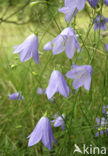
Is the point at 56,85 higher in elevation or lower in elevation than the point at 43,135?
higher

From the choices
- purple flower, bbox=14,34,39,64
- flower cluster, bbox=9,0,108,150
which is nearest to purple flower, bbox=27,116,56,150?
flower cluster, bbox=9,0,108,150

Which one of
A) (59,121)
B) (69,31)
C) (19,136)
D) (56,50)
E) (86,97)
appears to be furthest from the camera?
(86,97)

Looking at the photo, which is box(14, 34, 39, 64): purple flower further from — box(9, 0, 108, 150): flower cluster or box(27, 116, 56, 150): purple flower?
box(27, 116, 56, 150): purple flower

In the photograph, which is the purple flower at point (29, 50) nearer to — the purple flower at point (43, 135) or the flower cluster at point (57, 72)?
the flower cluster at point (57, 72)

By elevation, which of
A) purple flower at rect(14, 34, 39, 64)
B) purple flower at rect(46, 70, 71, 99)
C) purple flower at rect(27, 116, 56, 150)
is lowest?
purple flower at rect(27, 116, 56, 150)

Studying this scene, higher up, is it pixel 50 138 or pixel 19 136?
pixel 50 138

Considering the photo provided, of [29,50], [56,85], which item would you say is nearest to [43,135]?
[56,85]

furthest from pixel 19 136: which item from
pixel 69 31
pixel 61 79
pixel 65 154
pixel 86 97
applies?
pixel 69 31

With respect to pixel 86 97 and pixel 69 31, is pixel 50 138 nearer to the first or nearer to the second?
pixel 69 31

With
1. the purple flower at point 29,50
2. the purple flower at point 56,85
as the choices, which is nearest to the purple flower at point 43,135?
the purple flower at point 56,85

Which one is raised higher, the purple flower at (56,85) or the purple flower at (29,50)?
the purple flower at (29,50)

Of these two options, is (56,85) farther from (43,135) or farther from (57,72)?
(43,135)
